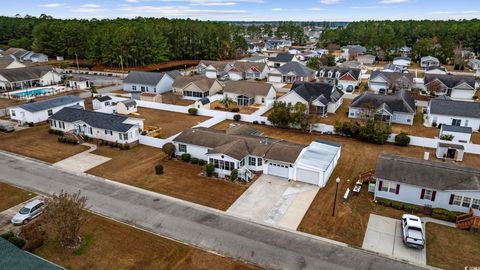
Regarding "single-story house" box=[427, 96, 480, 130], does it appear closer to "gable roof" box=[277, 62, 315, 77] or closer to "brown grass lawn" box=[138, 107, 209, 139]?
"brown grass lawn" box=[138, 107, 209, 139]

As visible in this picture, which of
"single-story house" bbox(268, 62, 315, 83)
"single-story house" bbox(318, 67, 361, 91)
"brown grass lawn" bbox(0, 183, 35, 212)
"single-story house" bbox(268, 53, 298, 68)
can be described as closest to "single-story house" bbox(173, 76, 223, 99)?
"single-story house" bbox(268, 62, 315, 83)

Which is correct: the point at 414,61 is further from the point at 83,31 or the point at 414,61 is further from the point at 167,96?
the point at 83,31

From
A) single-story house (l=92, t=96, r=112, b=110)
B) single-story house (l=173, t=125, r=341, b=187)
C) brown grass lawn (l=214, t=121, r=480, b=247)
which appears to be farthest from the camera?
single-story house (l=92, t=96, r=112, b=110)

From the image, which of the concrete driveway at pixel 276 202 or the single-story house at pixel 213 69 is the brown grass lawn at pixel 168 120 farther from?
the single-story house at pixel 213 69

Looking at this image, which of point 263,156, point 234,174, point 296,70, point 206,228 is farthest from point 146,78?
point 206,228

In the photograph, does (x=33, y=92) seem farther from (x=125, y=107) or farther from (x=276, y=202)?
(x=276, y=202)
